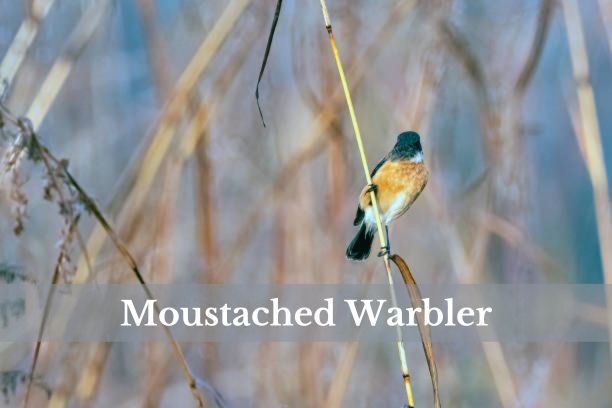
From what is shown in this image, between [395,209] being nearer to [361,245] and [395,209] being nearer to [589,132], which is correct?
[361,245]

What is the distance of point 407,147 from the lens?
89 cm

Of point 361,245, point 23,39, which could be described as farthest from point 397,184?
point 23,39

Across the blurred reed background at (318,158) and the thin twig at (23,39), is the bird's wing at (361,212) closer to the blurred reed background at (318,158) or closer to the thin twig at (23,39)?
the blurred reed background at (318,158)

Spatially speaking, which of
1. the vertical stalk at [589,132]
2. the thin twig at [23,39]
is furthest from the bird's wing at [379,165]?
the thin twig at [23,39]

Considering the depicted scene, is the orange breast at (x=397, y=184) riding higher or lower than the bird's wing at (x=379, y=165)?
lower

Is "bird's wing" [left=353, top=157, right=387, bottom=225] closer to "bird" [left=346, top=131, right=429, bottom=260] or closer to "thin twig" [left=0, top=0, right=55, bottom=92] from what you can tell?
"bird" [left=346, top=131, right=429, bottom=260]

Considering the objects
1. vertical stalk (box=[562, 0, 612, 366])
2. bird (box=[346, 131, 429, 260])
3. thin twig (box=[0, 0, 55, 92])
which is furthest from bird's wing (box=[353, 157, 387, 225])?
thin twig (box=[0, 0, 55, 92])

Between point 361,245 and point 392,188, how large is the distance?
106 mm

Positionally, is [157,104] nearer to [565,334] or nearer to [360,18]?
[360,18]

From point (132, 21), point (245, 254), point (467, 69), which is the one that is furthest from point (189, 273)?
point (467, 69)

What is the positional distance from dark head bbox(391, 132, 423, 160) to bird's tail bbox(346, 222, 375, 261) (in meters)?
0.12

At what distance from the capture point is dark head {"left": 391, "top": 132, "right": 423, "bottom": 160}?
2.89 feet

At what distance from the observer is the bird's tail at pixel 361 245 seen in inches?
35.8

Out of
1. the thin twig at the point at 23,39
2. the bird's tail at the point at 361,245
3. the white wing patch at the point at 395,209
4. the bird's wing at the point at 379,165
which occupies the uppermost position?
the thin twig at the point at 23,39
